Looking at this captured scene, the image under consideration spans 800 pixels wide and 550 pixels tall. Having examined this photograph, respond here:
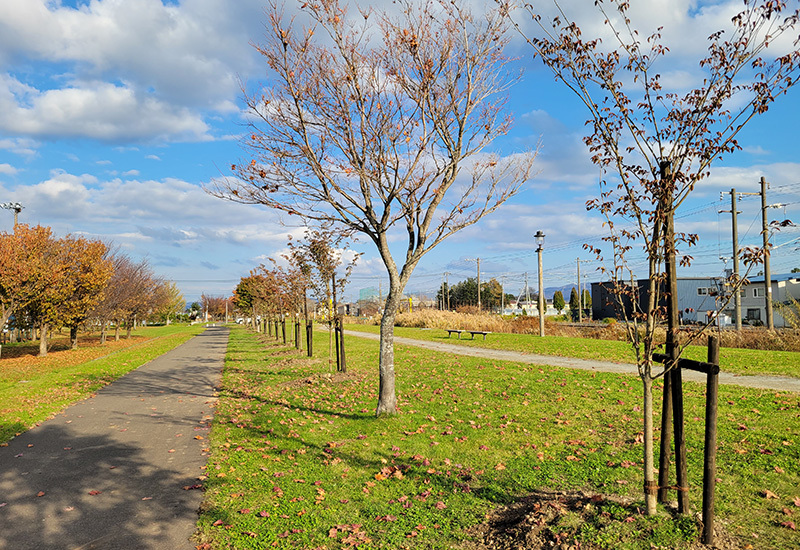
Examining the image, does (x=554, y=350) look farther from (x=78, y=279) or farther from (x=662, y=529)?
(x=78, y=279)

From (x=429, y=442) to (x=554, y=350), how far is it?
1214cm

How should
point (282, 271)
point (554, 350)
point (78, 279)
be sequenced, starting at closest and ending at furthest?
point (554, 350) < point (282, 271) < point (78, 279)

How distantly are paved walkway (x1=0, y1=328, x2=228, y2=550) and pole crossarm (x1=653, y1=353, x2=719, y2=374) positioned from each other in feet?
14.6

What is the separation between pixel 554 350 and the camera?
1814 centimetres

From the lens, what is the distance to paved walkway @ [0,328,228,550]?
4602mm

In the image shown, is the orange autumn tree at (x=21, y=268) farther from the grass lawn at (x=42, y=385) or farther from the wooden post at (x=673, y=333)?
the wooden post at (x=673, y=333)

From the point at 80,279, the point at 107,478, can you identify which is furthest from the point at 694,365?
the point at 80,279

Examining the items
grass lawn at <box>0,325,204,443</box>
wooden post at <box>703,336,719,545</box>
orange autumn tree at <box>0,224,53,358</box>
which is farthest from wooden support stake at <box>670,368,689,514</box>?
orange autumn tree at <box>0,224,53,358</box>

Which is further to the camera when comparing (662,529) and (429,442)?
(429,442)

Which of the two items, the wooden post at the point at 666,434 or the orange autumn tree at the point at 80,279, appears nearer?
the wooden post at the point at 666,434

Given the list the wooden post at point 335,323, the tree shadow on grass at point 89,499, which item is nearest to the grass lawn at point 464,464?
the tree shadow on grass at point 89,499

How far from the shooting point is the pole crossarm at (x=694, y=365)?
3.88 m

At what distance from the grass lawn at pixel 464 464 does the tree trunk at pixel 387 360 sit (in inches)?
11.2

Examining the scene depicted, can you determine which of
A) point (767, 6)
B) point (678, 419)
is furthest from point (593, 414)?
point (767, 6)
